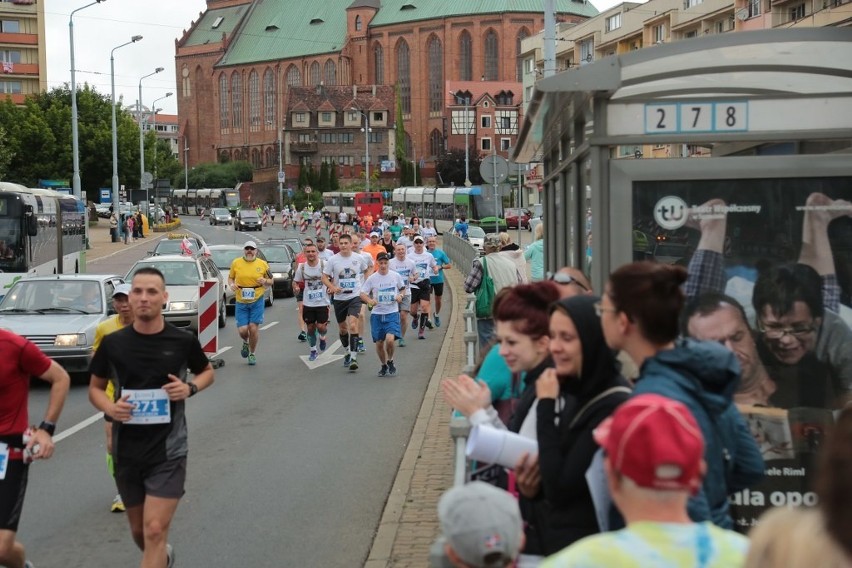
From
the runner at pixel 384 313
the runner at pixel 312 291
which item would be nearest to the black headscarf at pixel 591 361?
the runner at pixel 384 313

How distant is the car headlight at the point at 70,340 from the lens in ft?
49.3

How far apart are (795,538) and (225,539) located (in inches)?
234

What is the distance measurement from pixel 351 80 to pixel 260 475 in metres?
131

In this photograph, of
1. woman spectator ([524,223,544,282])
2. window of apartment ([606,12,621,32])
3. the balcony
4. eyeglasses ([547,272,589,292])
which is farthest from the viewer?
the balcony

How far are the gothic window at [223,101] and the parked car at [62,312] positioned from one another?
13567 cm

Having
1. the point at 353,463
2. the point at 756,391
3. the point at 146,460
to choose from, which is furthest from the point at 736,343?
the point at 353,463

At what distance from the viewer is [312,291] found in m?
17.1

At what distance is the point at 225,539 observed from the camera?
7516 millimetres

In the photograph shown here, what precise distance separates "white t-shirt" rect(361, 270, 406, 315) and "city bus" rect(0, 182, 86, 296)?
6712 millimetres

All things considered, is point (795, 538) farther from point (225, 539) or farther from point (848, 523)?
point (225, 539)

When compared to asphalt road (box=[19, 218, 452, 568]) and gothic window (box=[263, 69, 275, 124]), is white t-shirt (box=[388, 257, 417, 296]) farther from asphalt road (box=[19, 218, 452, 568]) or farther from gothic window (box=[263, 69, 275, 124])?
gothic window (box=[263, 69, 275, 124])

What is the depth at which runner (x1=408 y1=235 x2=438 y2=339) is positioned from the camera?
20094 millimetres

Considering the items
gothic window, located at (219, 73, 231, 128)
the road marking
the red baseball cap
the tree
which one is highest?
gothic window, located at (219, 73, 231, 128)

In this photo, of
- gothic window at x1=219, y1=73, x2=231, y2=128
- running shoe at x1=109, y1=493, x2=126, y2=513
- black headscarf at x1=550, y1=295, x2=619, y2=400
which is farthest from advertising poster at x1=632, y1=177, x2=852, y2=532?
gothic window at x1=219, y1=73, x2=231, y2=128
